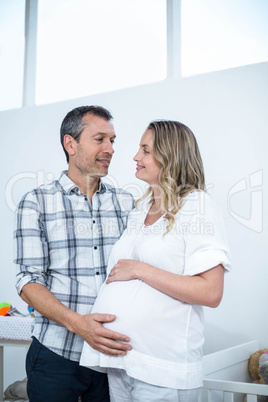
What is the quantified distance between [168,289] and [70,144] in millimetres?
646

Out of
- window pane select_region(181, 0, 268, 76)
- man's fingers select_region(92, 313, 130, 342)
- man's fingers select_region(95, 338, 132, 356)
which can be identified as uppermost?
window pane select_region(181, 0, 268, 76)

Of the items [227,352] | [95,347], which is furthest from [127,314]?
[227,352]

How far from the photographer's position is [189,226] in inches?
39.8

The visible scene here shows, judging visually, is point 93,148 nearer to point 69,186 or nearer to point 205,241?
point 69,186

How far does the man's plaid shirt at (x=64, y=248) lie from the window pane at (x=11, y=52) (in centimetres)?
213

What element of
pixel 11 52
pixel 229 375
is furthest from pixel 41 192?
pixel 11 52

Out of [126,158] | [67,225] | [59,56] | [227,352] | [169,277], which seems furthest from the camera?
[59,56]

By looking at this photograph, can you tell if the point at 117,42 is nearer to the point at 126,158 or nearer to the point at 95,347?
the point at 126,158

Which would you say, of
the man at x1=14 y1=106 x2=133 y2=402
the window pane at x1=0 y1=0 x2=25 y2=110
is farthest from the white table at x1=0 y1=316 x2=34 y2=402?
the window pane at x1=0 y1=0 x2=25 y2=110

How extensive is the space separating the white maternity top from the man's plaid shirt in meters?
0.12

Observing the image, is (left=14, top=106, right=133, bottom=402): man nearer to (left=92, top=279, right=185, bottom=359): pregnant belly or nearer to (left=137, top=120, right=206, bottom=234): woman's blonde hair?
(left=92, top=279, right=185, bottom=359): pregnant belly

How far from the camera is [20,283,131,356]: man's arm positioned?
1.00 metres

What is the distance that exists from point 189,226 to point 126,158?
1.64m

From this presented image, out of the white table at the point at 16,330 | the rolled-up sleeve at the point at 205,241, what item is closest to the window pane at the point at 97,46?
the white table at the point at 16,330
